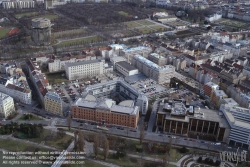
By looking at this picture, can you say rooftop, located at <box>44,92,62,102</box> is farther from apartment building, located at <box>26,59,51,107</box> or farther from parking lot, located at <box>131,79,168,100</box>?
parking lot, located at <box>131,79,168,100</box>

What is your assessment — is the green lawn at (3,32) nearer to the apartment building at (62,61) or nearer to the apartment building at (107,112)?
the apartment building at (62,61)

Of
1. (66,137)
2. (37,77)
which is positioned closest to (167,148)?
(66,137)

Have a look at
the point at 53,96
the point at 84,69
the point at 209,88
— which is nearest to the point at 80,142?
the point at 53,96

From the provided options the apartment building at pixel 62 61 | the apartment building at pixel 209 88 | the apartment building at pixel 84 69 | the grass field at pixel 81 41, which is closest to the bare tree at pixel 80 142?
the apartment building at pixel 84 69

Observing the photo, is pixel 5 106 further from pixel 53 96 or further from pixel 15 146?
pixel 15 146

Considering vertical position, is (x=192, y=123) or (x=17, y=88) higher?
(x=17, y=88)

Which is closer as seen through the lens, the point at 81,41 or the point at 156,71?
the point at 156,71
